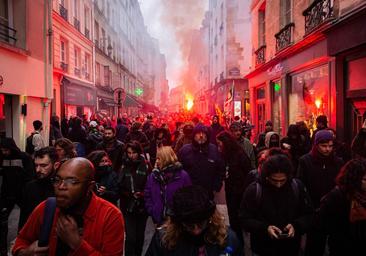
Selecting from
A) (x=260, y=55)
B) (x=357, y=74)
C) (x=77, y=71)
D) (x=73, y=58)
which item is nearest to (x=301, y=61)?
(x=357, y=74)

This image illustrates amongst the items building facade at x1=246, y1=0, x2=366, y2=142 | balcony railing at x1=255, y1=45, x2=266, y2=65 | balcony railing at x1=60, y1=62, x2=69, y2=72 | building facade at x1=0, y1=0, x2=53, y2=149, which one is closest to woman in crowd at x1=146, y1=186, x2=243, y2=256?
building facade at x1=246, y1=0, x2=366, y2=142

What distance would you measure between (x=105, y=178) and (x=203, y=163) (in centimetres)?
162

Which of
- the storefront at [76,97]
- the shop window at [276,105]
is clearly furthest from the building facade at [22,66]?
the shop window at [276,105]

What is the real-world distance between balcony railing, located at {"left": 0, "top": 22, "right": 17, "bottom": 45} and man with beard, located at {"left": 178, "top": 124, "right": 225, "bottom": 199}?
9.29 m

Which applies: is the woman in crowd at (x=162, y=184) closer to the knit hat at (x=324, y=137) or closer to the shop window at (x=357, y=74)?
the knit hat at (x=324, y=137)

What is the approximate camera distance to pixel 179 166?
467 centimetres

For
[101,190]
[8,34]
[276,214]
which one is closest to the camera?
[276,214]

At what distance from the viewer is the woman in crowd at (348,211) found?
10.6 ft

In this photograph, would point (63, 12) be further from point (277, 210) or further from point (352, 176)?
point (352, 176)

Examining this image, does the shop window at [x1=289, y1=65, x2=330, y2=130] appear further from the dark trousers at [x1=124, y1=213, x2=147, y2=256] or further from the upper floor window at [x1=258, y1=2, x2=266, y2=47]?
the dark trousers at [x1=124, y1=213, x2=147, y2=256]

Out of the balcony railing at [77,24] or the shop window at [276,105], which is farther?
the balcony railing at [77,24]

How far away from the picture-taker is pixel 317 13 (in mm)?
10758

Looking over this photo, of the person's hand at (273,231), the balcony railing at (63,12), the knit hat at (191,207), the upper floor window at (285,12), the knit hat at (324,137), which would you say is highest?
the balcony railing at (63,12)

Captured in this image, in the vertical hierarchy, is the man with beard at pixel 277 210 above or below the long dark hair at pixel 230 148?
below
